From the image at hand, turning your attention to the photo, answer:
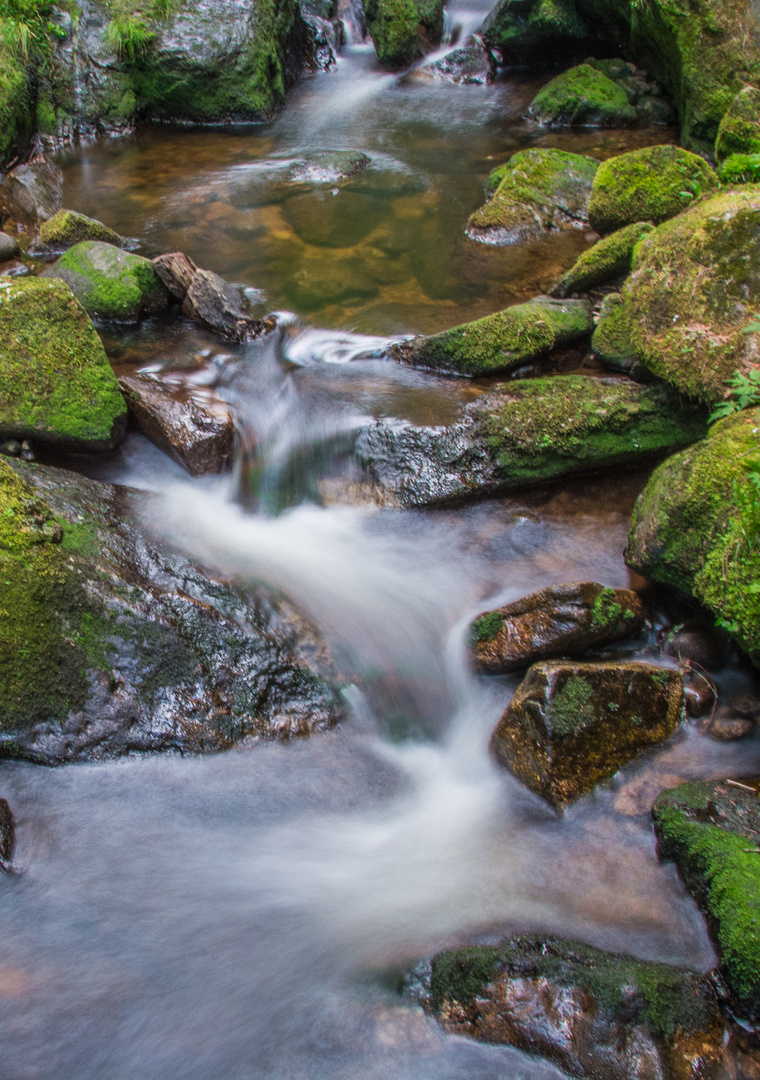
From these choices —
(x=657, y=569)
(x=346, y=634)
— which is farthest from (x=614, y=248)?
(x=346, y=634)

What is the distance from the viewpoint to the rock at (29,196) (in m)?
8.52

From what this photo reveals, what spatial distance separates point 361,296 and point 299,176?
3785 mm

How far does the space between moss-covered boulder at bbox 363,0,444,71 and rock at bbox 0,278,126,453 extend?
11.5m

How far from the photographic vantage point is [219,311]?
21.6 feet

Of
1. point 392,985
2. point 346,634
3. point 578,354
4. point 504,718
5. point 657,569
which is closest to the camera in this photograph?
point 392,985

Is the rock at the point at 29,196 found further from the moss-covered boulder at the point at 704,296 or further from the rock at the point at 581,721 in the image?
the rock at the point at 581,721

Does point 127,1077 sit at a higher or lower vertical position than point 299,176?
lower

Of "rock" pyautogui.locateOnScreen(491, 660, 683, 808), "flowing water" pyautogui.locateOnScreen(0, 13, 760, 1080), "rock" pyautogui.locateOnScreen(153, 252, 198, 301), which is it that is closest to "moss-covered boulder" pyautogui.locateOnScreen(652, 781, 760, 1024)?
"flowing water" pyautogui.locateOnScreen(0, 13, 760, 1080)

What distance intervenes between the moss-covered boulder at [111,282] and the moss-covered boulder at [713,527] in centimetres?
498

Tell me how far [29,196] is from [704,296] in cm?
816

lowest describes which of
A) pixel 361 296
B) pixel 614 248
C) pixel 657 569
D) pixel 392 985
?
pixel 392 985

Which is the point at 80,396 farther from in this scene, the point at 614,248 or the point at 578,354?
the point at 614,248

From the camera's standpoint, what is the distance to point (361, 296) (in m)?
7.06

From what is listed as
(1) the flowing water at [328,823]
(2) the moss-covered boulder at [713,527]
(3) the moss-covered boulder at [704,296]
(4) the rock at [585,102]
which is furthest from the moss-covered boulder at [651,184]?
(4) the rock at [585,102]
